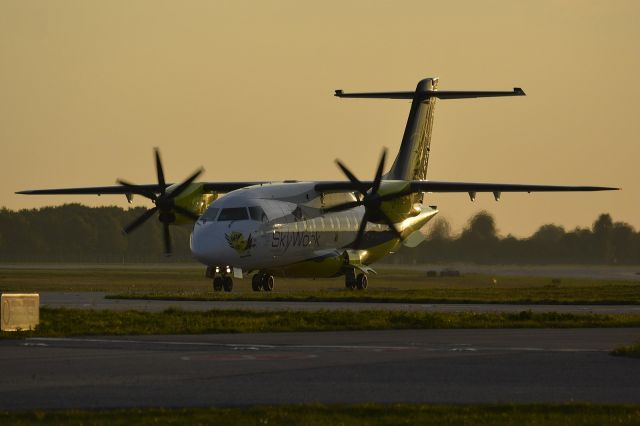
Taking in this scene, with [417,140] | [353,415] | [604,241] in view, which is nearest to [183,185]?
[417,140]

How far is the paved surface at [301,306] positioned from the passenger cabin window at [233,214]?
29.0 feet

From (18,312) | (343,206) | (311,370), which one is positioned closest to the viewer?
(311,370)

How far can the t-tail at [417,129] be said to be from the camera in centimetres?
6097

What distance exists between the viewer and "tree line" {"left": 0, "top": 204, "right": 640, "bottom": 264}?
350 feet

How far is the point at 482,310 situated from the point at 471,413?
875 inches

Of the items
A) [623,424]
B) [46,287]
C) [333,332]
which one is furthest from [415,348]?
[46,287]

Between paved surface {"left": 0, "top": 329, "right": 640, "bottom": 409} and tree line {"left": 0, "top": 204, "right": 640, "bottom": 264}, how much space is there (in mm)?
72123

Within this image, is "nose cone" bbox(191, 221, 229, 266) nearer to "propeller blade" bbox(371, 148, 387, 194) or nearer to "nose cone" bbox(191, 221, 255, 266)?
"nose cone" bbox(191, 221, 255, 266)

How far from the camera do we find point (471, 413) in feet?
48.6

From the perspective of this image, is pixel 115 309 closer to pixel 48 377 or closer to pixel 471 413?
pixel 48 377

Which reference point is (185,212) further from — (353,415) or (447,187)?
(353,415)

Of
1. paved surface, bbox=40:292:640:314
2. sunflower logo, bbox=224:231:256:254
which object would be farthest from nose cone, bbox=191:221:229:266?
paved surface, bbox=40:292:640:314

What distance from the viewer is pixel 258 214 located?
5238 centimetres

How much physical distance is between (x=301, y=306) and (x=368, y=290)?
17111 millimetres
